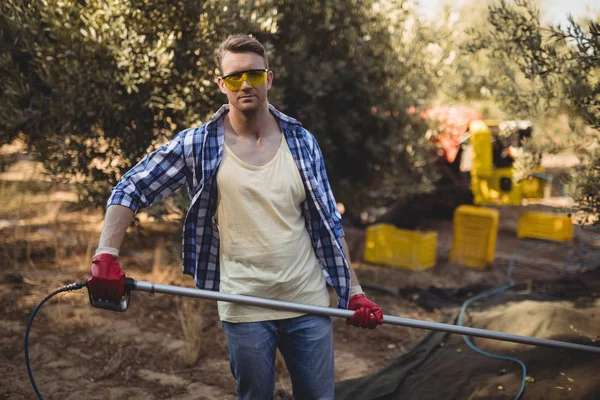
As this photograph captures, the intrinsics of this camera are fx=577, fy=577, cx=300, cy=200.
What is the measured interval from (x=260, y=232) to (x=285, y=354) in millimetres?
576

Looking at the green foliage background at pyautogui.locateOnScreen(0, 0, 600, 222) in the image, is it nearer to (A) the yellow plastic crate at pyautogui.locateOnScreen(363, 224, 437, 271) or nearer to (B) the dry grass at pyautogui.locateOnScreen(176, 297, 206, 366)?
(B) the dry grass at pyautogui.locateOnScreen(176, 297, 206, 366)

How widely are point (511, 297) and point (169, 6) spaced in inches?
166

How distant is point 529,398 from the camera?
11.7 ft

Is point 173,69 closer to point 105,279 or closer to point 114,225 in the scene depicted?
point 114,225

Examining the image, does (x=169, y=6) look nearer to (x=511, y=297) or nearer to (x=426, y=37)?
(x=426, y=37)

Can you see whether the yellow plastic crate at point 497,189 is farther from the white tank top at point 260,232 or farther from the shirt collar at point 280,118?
the white tank top at point 260,232

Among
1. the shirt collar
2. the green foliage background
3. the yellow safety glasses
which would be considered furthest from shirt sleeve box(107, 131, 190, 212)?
the green foliage background

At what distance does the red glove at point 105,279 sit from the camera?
7.32ft

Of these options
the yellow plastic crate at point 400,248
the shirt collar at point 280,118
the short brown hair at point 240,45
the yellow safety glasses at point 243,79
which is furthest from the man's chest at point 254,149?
the yellow plastic crate at point 400,248

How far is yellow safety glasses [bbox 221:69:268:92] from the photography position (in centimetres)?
241

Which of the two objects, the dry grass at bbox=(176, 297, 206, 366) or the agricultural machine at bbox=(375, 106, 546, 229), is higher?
the agricultural machine at bbox=(375, 106, 546, 229)

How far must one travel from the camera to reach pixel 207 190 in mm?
2416

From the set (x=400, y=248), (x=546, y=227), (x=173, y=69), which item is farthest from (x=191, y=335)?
(x=546, y=227)

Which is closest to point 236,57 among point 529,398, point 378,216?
point 529,398
